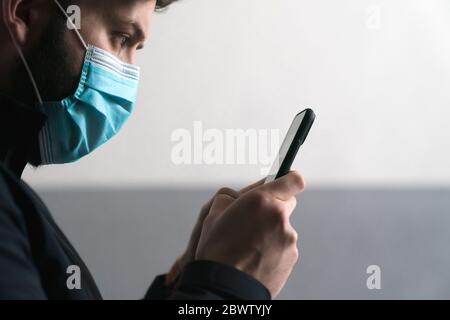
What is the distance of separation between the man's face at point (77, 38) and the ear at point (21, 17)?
0.6 inches

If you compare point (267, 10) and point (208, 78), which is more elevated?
point (267, 10)

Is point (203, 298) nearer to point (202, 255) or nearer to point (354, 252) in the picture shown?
point (202, 255)

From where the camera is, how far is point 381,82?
1583mm

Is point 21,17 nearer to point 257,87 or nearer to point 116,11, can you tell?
point 116,11

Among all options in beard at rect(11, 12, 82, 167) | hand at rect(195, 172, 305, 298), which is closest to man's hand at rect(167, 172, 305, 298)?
hand at rect(195, 172, 305, 298)

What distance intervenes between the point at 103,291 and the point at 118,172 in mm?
363

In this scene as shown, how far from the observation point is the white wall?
152 cm

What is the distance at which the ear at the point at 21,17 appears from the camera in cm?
63

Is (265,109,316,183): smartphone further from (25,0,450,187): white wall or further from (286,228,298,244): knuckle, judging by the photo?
(25,0,450,187): white wall

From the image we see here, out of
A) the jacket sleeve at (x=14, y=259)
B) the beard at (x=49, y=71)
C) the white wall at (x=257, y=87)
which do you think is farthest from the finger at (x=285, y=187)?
the white wall at (x=257, y=87)

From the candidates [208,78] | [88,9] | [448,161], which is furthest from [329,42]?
[88,9]

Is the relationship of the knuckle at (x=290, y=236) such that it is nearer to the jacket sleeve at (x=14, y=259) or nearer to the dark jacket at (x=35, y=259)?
the dark jacket at (x=35, y=259)

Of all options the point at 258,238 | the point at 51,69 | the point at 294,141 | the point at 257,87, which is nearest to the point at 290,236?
the point at 258,238

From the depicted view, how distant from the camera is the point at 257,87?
1.53m
